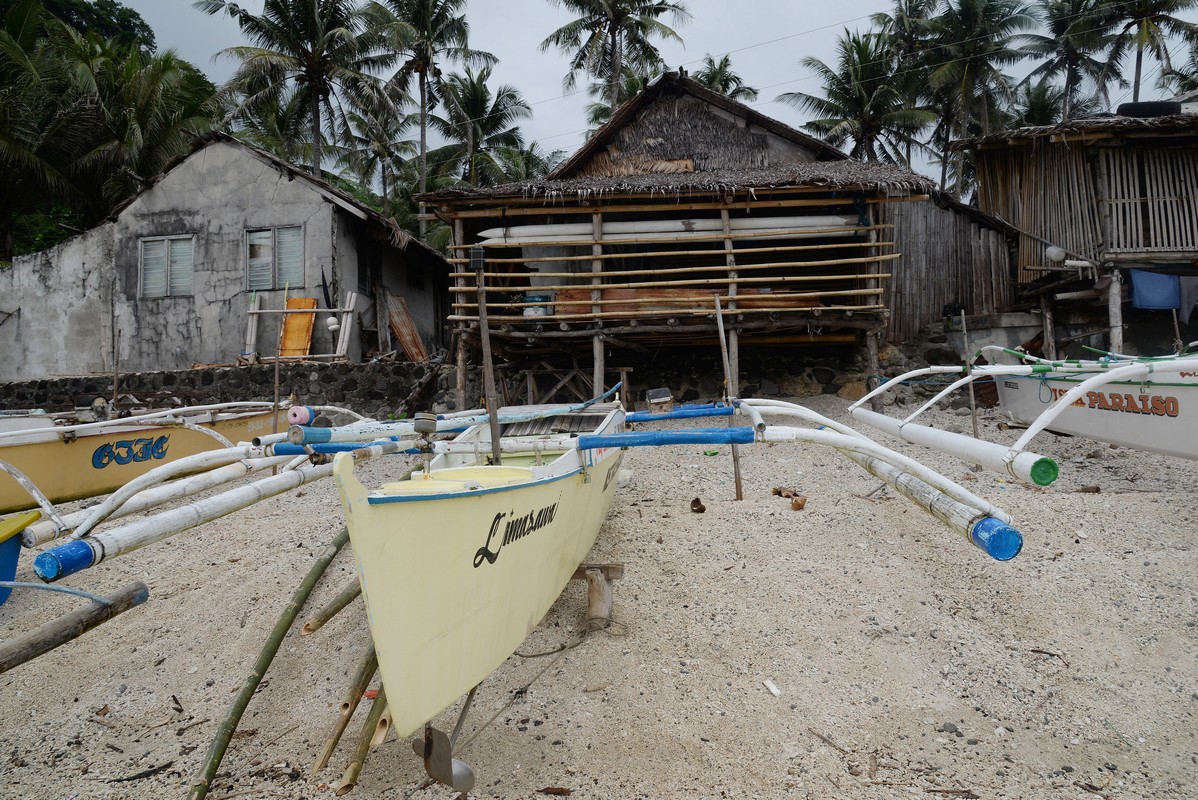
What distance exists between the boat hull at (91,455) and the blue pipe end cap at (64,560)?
16.7 ft

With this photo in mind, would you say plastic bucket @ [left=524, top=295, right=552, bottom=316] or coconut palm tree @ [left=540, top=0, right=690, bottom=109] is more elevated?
coconut palm tree @ [left=540, top=0, right=690, bottom=109]

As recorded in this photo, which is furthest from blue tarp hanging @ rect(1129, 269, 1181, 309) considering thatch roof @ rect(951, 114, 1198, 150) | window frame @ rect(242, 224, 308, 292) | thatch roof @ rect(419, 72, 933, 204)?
window frame @ rect(242, 224, 308, 292)

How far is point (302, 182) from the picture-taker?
46.9 feet

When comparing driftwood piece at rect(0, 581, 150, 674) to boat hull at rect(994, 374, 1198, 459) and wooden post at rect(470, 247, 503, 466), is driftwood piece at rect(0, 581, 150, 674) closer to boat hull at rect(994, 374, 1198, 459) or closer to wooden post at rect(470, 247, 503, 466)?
wooden post at rect(470, 247, 503, 466)

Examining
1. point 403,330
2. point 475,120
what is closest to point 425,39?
point 475,120

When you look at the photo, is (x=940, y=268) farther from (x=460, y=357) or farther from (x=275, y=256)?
(x=275, y=256)

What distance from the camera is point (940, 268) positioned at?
14.1 m

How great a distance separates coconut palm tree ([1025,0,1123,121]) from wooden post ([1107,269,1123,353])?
1497 cm

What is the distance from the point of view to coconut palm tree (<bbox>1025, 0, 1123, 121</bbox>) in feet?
77.4

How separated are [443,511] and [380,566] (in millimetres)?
316

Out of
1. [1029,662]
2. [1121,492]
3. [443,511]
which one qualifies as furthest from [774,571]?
[1121,492]

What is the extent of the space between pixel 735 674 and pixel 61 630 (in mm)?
3354

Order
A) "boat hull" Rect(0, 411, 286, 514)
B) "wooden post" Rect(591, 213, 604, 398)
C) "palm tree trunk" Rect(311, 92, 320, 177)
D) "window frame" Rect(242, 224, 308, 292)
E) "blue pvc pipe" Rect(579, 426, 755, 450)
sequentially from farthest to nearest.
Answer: "palm tree trunk" Rect(311, 92, 320, 177) → "window frame" Rect(242, 224, 308, 292) → "wooden post" Rect(591, 213, 604, 398) → "boat hull" Rect(0, 411, 286, 514) → "blue pvc pipe" Rect(579, 426, 755, 450)

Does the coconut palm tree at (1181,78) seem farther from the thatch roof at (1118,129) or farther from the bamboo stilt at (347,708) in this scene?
the bamboo stilt at (347,708)
